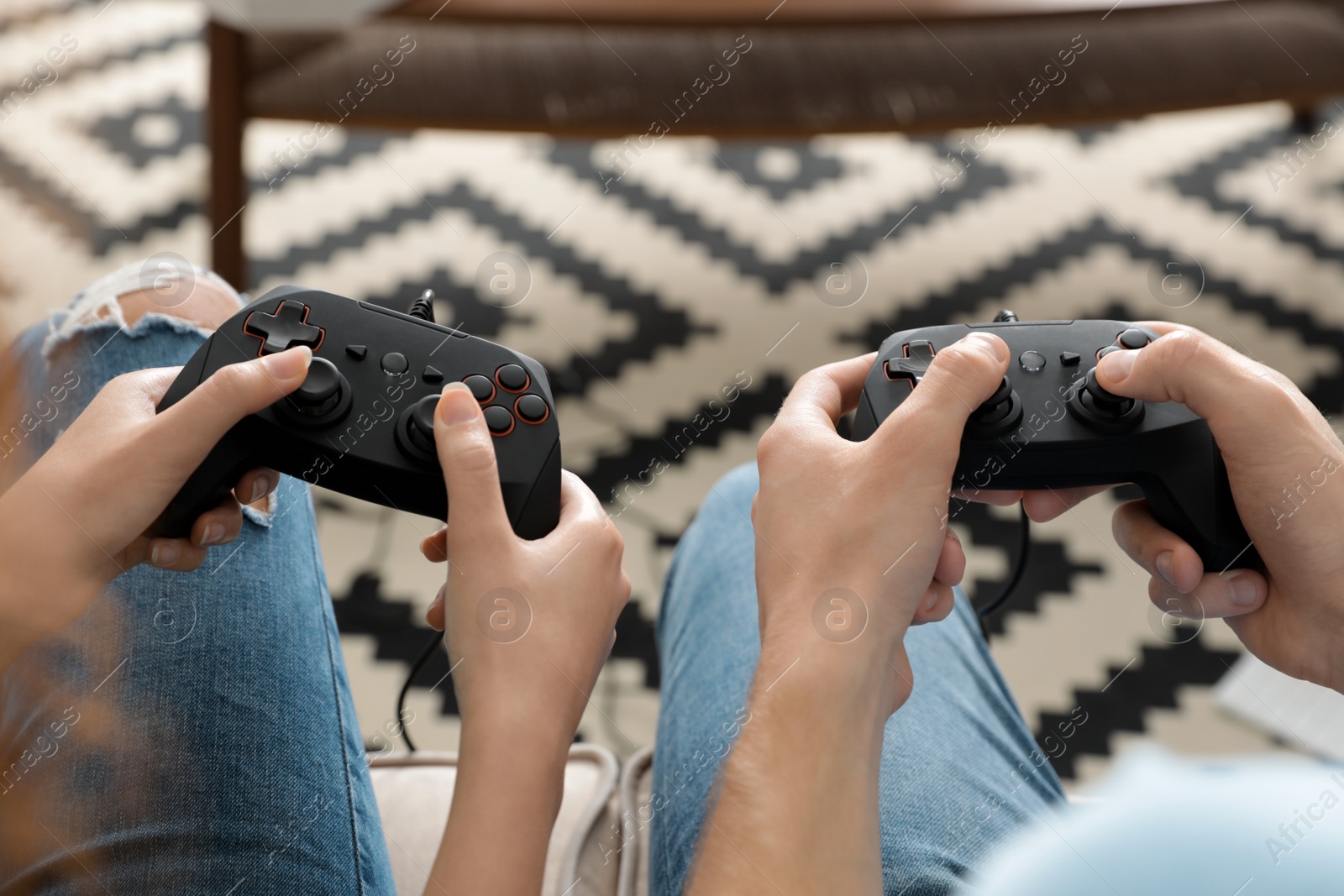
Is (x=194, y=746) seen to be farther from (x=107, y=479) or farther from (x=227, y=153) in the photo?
(x=227, y=153)

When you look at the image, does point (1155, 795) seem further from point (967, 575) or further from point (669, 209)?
point (669, 209)

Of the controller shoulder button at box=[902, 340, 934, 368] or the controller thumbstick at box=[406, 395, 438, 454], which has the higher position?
the controller thumbstick at box=[406, 395, 438, 454]

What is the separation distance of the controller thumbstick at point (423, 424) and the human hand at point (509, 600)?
24mm

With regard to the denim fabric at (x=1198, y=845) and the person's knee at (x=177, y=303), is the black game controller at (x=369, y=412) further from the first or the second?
the denim fabric at (x=1198, y=845)

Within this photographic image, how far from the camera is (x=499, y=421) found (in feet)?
2.15

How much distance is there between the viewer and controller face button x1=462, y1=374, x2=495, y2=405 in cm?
67

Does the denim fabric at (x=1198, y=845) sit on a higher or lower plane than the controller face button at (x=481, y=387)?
lower

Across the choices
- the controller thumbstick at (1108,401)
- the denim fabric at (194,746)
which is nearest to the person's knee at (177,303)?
the denim fabric at (194,746)

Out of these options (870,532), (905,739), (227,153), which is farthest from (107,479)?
(227,153)

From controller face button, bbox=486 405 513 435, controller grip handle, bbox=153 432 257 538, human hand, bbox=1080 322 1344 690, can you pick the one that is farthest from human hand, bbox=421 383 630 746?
human hand, bbox=1080 322 1344 690

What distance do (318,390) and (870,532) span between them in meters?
0.34

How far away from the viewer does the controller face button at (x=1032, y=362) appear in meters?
0.69

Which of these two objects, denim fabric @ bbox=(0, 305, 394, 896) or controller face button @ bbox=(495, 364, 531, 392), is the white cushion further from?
controller face button @ bbox=(495, 364, 531, 392)

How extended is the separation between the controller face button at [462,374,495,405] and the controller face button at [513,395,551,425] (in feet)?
0.06
